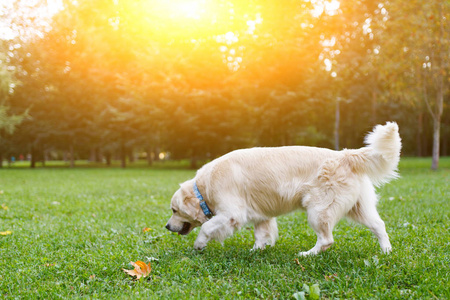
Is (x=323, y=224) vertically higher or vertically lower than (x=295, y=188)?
lower

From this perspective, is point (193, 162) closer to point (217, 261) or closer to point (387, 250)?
point (217, 261)

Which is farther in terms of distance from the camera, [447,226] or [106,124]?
[106,124]

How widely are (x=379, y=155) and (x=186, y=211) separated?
84.0 inches

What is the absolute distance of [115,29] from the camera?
2645 centimetres

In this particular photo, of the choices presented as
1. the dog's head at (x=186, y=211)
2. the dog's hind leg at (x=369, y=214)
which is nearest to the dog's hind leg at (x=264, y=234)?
the dog's head at (x=186, y=211)

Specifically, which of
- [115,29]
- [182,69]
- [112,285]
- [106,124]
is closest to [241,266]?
[112,285]

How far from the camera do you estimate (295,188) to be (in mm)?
3857

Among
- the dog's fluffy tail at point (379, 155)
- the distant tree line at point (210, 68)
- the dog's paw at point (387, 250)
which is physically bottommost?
the dog's paw at point (387, 250)

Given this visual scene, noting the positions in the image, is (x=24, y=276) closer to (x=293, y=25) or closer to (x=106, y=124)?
(x=293, y=25)

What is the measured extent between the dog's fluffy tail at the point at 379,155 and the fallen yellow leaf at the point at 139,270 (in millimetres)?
2206

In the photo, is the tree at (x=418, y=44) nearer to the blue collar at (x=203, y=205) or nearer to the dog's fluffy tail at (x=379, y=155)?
the dog's fluffy tail at (x=379, y=155)

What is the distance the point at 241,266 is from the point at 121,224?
2.97m

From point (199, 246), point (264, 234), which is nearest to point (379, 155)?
point (264, 234)

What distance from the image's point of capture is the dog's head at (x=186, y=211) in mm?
4285
